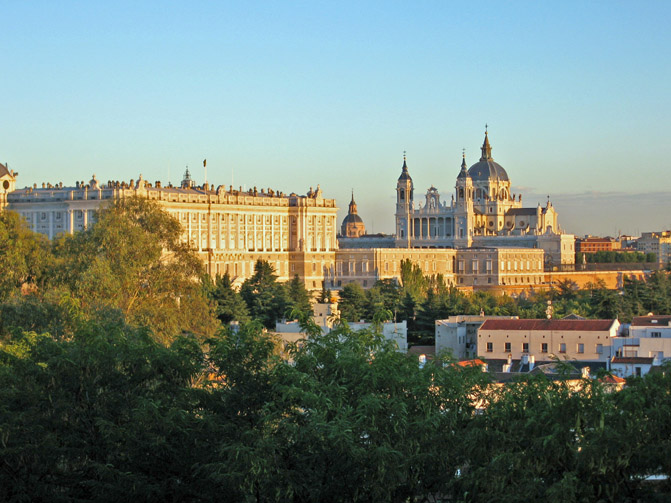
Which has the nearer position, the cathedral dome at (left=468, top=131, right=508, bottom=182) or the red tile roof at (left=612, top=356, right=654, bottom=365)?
the red tile roof at (left=612, top=356, right=654, bottom=365)

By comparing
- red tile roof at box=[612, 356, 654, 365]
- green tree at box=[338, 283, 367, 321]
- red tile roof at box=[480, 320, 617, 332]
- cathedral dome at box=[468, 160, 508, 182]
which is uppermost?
cathedral dome at box=[468, 160, 508, 182]

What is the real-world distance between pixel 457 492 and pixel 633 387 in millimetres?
3746

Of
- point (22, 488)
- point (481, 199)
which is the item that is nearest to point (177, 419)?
point (22, 488)

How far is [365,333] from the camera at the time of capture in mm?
26469

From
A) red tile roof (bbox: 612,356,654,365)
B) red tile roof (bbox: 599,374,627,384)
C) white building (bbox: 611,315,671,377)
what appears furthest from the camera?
white building (bbox: 611,315,671,377)

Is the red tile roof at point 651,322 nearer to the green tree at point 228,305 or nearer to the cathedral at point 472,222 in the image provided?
the green tree at point 228,305

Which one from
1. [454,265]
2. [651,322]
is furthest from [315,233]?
[651,322]

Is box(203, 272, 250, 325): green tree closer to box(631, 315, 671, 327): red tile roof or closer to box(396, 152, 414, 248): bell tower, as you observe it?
box(631, 315, 671, 327): red tile roof

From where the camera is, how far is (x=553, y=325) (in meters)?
55.0

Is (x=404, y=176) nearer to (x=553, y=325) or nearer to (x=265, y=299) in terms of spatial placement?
(x=265, y=299)

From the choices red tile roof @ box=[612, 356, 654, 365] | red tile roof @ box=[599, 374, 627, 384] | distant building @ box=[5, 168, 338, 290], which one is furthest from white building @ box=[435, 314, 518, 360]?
distant building @ box=[5, 168, 338, 290]

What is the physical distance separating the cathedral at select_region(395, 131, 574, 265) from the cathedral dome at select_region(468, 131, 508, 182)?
115 centimetres

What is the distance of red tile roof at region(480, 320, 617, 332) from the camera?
178ft

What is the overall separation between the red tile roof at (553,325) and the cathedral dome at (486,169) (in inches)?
3988
